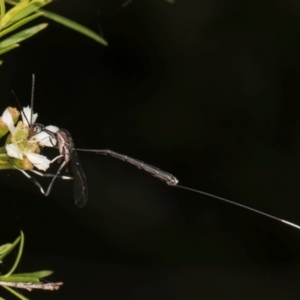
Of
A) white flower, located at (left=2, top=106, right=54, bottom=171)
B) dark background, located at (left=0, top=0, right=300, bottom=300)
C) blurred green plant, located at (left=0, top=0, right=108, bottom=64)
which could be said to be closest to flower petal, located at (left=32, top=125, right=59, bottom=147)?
white flower, located at (left=2, top=106, right=54, bottom=171)

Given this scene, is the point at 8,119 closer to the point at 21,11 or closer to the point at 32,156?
the point at 32,156

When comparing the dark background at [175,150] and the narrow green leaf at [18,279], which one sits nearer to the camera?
the narrow green leaf at [18,279]

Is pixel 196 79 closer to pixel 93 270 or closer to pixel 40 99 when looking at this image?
pixel 40 99

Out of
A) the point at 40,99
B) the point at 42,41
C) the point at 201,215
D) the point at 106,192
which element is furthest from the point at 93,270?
the point at 42,41

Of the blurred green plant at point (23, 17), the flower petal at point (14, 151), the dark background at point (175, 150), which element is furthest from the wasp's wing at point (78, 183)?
the dark background at point (175, 150)

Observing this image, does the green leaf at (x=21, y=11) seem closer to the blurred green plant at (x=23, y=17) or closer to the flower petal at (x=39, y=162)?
the blurred green plant at (x=23, y=17)
